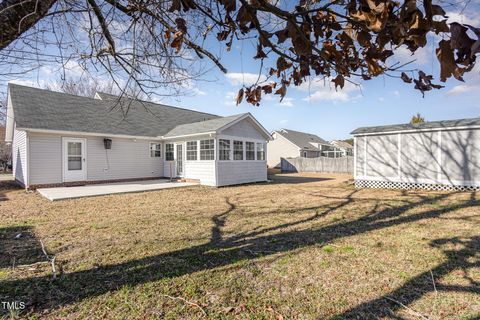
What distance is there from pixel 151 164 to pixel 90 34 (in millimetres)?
Result: 12222

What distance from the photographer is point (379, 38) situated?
146 cm

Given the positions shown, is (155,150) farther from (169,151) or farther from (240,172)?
(240,172)

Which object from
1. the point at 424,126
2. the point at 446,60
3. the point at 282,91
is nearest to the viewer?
the point at 446,60

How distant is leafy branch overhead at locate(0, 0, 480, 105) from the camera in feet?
4.25

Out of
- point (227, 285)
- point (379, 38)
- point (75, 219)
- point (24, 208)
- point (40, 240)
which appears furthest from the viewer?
point (24, 208)

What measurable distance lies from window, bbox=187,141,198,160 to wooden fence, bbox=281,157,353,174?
15.4 metres

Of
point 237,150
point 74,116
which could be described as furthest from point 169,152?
point 74,116

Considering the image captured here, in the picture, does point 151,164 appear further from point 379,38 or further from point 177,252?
point 379,38

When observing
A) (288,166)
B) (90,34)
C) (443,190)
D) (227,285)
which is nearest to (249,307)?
(227,285)

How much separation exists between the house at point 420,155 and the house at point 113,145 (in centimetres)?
570

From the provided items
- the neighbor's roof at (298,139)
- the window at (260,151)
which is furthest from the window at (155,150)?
the neighbor's roof at (298,139)

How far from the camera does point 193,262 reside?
145 inches

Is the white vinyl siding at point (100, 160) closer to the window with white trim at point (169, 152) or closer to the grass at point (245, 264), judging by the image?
the window with white trim at point (169, 152)

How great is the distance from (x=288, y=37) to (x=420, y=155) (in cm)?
1192
